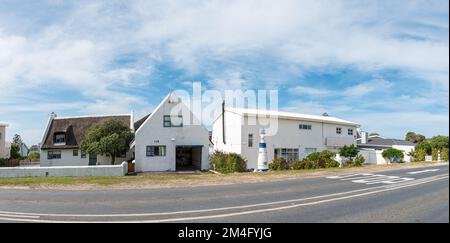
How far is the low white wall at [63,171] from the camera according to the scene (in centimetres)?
2447

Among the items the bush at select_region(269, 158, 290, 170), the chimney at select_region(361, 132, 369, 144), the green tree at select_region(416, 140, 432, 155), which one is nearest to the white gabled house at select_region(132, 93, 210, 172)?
the bush at select_region(269, 158, 290, 170)

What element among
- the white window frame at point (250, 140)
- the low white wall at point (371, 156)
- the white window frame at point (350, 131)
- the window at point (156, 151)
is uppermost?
the white window frame at point (350, 131)

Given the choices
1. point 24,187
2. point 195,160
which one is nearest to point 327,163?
point 195,160

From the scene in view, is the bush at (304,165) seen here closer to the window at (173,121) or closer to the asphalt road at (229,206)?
the window at (173,121)

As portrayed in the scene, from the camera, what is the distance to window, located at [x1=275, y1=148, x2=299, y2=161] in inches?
1448

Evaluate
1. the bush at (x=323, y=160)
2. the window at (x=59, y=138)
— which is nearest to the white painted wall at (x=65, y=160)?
the window at (x=59, y=138)

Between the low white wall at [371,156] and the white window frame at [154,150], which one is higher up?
the white window frame at [154,150]

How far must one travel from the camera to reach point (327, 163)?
3005 centimetres

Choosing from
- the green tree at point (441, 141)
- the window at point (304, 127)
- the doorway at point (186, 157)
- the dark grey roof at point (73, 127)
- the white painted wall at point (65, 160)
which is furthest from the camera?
the window at point (304, 127)

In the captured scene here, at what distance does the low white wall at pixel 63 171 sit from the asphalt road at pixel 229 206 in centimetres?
1107

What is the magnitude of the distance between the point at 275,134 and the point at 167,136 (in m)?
12.8
